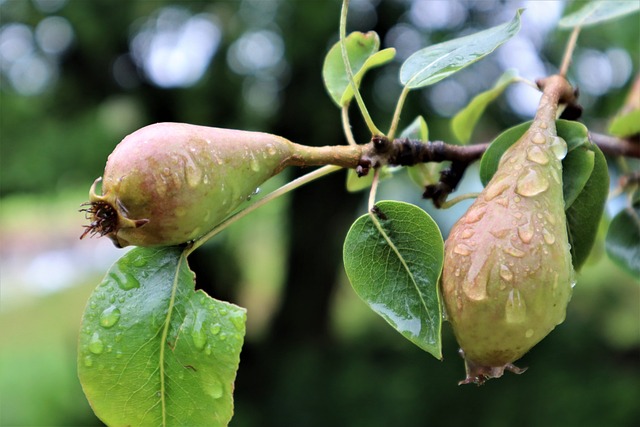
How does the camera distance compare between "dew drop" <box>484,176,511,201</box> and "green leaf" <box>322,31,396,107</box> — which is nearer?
"dew drop" <box>484,176,511,201</box>

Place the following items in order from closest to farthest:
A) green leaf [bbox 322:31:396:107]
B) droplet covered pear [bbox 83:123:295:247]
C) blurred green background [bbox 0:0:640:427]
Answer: droplet covered pear [bbox 83:123:295:247] → green leaf [bbox 322:31:396:107] → blurred green background [bbox 0:0:640:427]

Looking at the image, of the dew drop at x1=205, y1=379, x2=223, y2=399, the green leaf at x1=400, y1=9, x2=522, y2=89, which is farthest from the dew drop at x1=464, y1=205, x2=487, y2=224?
the dew drop at x1=205, y1=379, x2=223, y2=399

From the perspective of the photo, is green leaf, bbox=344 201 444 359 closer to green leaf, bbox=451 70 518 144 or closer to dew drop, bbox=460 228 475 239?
dew drop, bbox=460 228 475 239

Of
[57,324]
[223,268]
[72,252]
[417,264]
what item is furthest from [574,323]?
[72,252]

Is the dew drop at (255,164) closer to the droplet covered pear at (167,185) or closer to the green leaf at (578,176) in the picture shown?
the droplet covered pear at (167,185)

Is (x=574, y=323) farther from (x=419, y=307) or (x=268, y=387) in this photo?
(x=419, y=307)

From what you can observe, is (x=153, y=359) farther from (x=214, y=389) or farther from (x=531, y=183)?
(x=531, y=183)

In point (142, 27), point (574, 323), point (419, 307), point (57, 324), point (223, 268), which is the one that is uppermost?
point (419, 307)

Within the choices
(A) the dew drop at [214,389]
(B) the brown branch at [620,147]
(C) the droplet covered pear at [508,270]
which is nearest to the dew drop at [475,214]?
(C) the droplet covered pear at [508,270]
